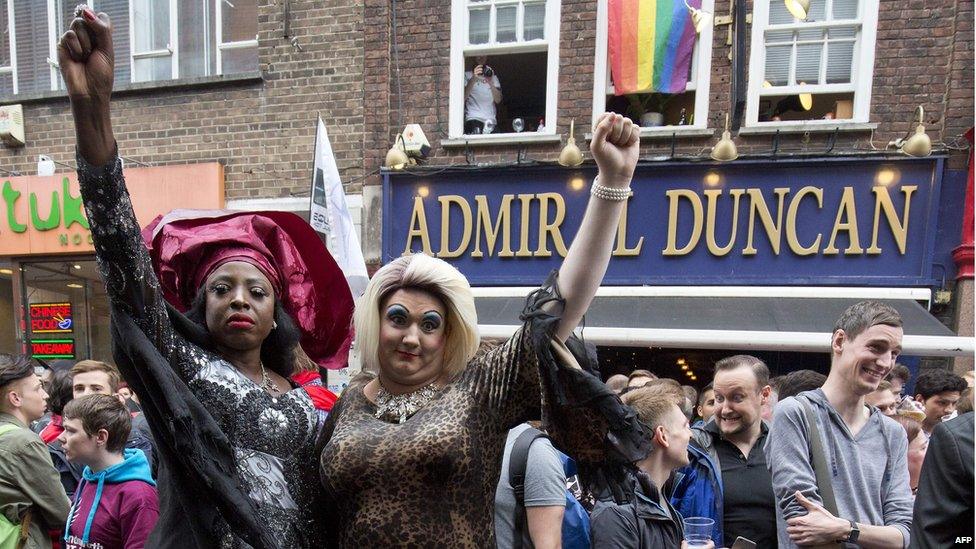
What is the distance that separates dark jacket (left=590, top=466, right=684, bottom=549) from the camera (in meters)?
2.23

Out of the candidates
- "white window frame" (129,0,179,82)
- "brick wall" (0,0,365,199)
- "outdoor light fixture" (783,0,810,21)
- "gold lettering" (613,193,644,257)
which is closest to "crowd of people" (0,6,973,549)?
"gold lettering" (613,193,644,257)

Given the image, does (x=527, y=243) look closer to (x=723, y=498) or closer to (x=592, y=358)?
(x=723, y=498)

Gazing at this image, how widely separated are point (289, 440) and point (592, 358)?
89cm

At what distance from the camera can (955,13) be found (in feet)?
20.2

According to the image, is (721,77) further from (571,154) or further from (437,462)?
(437,462)

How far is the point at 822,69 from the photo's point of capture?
6.51 metres

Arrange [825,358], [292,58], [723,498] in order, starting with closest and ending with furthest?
[723,498], [825,358], [292,58]

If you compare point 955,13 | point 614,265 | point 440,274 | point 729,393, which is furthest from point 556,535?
point 955,13

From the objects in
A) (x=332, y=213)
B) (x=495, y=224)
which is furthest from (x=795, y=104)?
(x=332, y=213)

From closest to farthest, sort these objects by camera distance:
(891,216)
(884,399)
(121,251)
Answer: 1. (121,251)
2. (884,399)
3. (891,216)

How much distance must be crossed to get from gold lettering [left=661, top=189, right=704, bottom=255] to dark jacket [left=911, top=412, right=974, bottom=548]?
15.8ft

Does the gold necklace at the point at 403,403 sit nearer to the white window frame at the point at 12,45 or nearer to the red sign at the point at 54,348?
the red sign at the point at 54,348

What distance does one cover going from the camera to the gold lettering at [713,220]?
6.56 m

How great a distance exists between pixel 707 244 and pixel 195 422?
5985 mm
